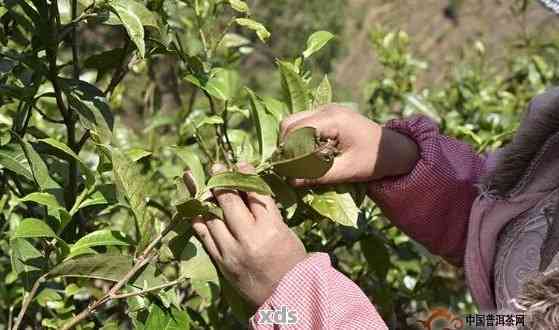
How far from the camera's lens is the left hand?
837 millimetres

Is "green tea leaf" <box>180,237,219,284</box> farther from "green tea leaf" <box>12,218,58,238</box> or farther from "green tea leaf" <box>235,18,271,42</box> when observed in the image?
"green tea leaf" <box>235,18,271,42</box>

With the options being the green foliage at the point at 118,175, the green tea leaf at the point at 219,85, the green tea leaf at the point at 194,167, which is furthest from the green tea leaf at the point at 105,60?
the green tea leaf at the point at 194,167

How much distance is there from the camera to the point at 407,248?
1463 millimetres

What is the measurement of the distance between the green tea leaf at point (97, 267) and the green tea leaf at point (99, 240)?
0.09ft

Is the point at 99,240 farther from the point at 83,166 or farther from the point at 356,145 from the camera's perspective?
the point at 356,145

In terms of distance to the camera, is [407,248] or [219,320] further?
[407,248]

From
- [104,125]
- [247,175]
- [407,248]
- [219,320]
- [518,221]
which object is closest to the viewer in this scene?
[247,175]

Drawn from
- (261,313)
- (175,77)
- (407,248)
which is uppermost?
(261,313)

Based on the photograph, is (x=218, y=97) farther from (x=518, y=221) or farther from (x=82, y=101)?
(x=518, y=221)

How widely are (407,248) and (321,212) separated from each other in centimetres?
57

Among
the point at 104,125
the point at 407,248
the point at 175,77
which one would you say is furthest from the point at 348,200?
the point at 175,77

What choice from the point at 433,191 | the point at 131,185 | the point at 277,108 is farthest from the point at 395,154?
the point at 131,185

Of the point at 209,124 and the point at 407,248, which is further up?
the point at 209,124

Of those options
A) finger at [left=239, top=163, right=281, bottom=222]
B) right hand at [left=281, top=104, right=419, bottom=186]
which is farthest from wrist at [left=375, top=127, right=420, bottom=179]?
finger at [left=239, top=163, right=281, bottom=222]
